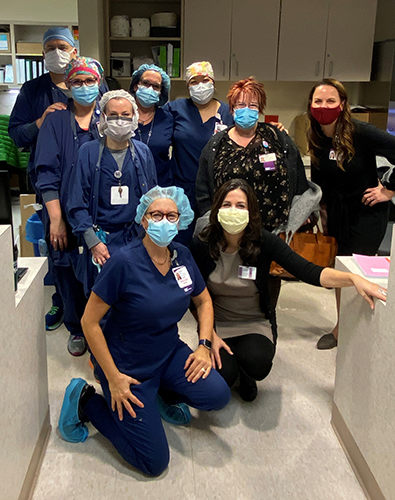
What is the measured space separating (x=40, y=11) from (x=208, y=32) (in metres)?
3.31

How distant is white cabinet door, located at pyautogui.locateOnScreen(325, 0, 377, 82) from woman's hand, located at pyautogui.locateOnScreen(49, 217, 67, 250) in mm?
3445

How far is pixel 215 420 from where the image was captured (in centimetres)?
221

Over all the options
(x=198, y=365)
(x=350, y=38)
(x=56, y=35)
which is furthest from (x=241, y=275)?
(x=350, y=38)

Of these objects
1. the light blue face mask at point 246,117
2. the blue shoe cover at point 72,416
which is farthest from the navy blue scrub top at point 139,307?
the light blue face mask at point 246,117

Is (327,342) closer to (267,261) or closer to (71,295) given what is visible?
(267,261)

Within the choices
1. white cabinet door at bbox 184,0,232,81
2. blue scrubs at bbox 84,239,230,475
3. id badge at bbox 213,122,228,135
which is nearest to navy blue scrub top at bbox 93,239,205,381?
blue scrubs at bbox 84,239,230,475

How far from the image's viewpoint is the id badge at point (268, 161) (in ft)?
8.11

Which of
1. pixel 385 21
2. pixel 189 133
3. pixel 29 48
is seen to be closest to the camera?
pixel 189 133

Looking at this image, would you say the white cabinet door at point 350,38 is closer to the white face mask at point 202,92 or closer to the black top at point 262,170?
the white face mask at point 202,92

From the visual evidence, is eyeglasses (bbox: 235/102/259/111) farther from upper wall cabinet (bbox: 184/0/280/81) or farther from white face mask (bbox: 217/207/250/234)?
upper wall cabinet (bbox: 184/0/280/81)

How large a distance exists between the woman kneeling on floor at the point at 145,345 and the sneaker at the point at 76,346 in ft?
2.39

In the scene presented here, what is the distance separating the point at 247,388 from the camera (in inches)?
92.3

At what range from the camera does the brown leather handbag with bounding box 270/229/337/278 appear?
9.05 ft

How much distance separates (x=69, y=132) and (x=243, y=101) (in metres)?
0.90
